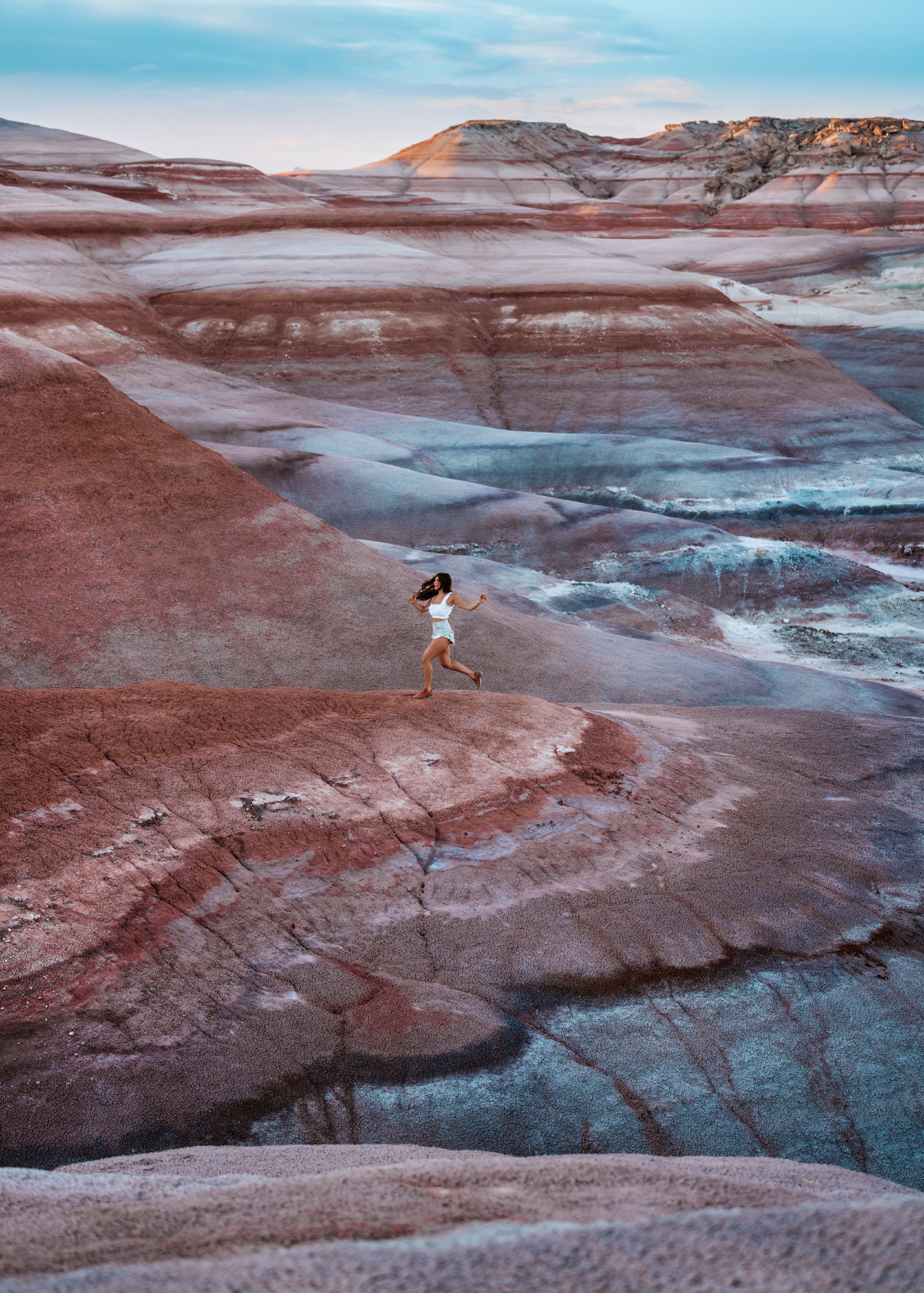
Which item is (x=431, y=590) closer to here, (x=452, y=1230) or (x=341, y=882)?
(x=341, y=882)

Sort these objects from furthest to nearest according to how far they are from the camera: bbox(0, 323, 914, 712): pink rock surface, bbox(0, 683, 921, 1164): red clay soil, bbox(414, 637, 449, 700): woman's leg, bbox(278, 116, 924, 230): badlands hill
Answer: bbox(278, 116, 924, 230): badlands hill → bbox(0, 323, 914, 712): pink rock surface → bbox(414, 637, 449, 700): woman's leg → bbox(0, 683, 921, 1164): red clay soil

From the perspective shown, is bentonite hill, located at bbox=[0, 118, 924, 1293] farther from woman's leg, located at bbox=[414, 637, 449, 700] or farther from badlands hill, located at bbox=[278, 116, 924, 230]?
badlands hill, located at bbox=[278, 116, 924, 230]

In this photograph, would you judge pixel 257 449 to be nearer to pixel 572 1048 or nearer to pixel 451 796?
pixel 451 796

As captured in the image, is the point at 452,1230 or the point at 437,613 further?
the point at 437,613

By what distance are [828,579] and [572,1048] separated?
17.0 metres

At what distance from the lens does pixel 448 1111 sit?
17.0ft

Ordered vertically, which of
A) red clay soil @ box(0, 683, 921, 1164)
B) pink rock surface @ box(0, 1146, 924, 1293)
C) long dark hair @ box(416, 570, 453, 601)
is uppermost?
long dark hair @ box(416, 570, 453, 601)

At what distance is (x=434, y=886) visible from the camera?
6742mm

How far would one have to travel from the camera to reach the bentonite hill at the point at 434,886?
10.7 feet

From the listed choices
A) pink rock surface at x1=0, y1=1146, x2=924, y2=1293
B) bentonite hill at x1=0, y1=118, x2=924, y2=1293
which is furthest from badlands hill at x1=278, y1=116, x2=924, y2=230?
pink rock surface at x1=0, y1=1146, x2=924, y2=1293

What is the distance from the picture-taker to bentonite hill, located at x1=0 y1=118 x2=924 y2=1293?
3.27 m

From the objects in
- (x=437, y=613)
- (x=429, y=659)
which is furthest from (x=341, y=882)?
(x=437, y=613)

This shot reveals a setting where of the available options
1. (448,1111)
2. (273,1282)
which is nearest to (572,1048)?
(448,1111)

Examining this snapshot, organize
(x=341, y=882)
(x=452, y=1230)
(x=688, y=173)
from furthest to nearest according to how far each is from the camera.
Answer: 1. (x=688, y=173)
2. (x=341, y=882)
3. (x=452, y=1230)
